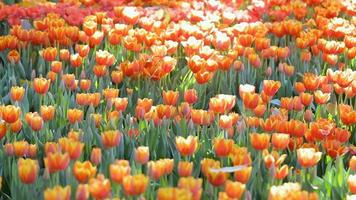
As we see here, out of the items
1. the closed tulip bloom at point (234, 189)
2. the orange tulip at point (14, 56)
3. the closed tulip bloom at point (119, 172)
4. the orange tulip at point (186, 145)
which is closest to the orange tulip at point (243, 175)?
the closed tulip bloom at point (234, 189)

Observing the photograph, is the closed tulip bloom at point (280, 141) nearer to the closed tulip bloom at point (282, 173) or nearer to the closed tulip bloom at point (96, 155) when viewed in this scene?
the closed tulip bloom at point (282, 173)

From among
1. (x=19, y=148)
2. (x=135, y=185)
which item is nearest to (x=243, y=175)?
(x=135, y=185)

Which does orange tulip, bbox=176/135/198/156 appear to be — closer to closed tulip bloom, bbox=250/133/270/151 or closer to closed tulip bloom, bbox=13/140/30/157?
closed tulip bloom, bbox=250/133/270/151

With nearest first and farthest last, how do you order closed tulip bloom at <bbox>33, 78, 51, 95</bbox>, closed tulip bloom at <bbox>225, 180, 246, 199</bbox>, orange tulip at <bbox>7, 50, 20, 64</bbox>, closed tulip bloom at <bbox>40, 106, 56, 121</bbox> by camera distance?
closed tulip bloom at <bbox>225, 180, 246, 199</bbox> → closed tulip bloom at <bbox>40, 106, 56, 121</bbox> → closed tulip bloom at <bbox>33, 78, 51, 95</bbox> → orange tulip at <bbox>7, 50, 20, 64</bbox>

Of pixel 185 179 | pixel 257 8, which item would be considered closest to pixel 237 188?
pixel 185 179

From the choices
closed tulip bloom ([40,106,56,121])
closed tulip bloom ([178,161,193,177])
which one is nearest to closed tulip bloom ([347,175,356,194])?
closed tulip bloom ([178,161,193,177])
